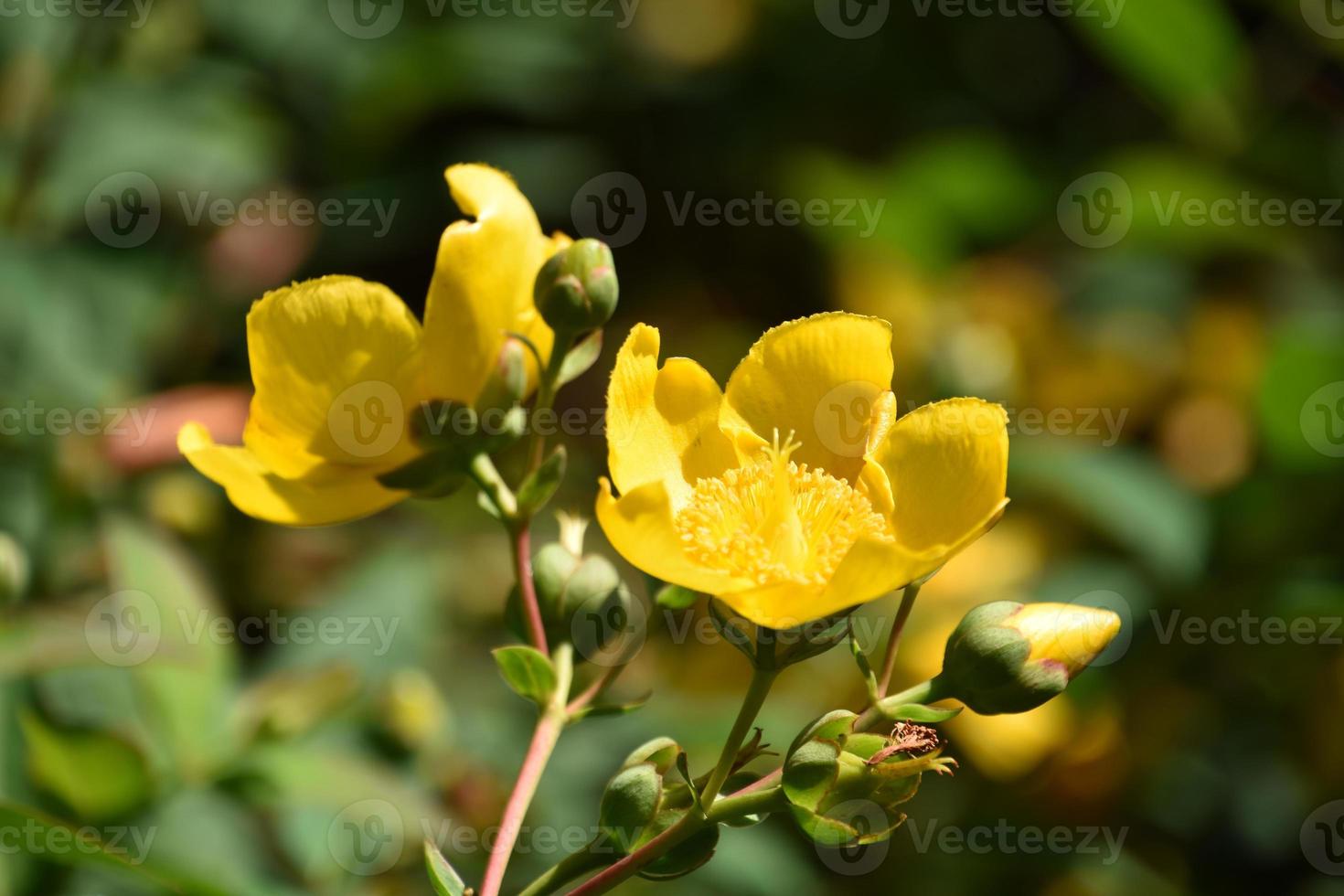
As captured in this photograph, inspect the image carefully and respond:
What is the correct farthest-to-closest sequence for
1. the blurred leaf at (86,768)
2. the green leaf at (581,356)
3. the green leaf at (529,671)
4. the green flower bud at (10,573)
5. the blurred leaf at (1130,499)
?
the blurred leaf at (1130,499), the green flower bud at (10,573), the blurred leaf at (86,768), the green leaf at (581,356), the green leaf at (529,671)

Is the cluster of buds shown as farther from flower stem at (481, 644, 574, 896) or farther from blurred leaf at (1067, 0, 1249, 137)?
blurred leaf at (1067, 0, 1249, 137)

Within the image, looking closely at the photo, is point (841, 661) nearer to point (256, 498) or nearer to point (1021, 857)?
point (1021, 857)

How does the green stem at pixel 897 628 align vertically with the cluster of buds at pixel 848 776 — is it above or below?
above

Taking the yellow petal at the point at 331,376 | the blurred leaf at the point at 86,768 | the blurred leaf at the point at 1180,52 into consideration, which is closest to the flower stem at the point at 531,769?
the yellow petal at the point at 331,376

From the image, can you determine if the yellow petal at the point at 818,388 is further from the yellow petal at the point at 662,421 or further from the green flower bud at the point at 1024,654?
the green flower bud at the point at 1024,654

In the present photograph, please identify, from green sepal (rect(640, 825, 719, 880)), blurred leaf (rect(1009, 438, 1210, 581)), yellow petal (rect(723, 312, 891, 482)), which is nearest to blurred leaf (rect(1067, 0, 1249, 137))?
blurred leaf (rect(1009, 438, 1210, 581))

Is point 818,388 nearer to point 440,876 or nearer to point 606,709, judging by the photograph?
point 606,709
